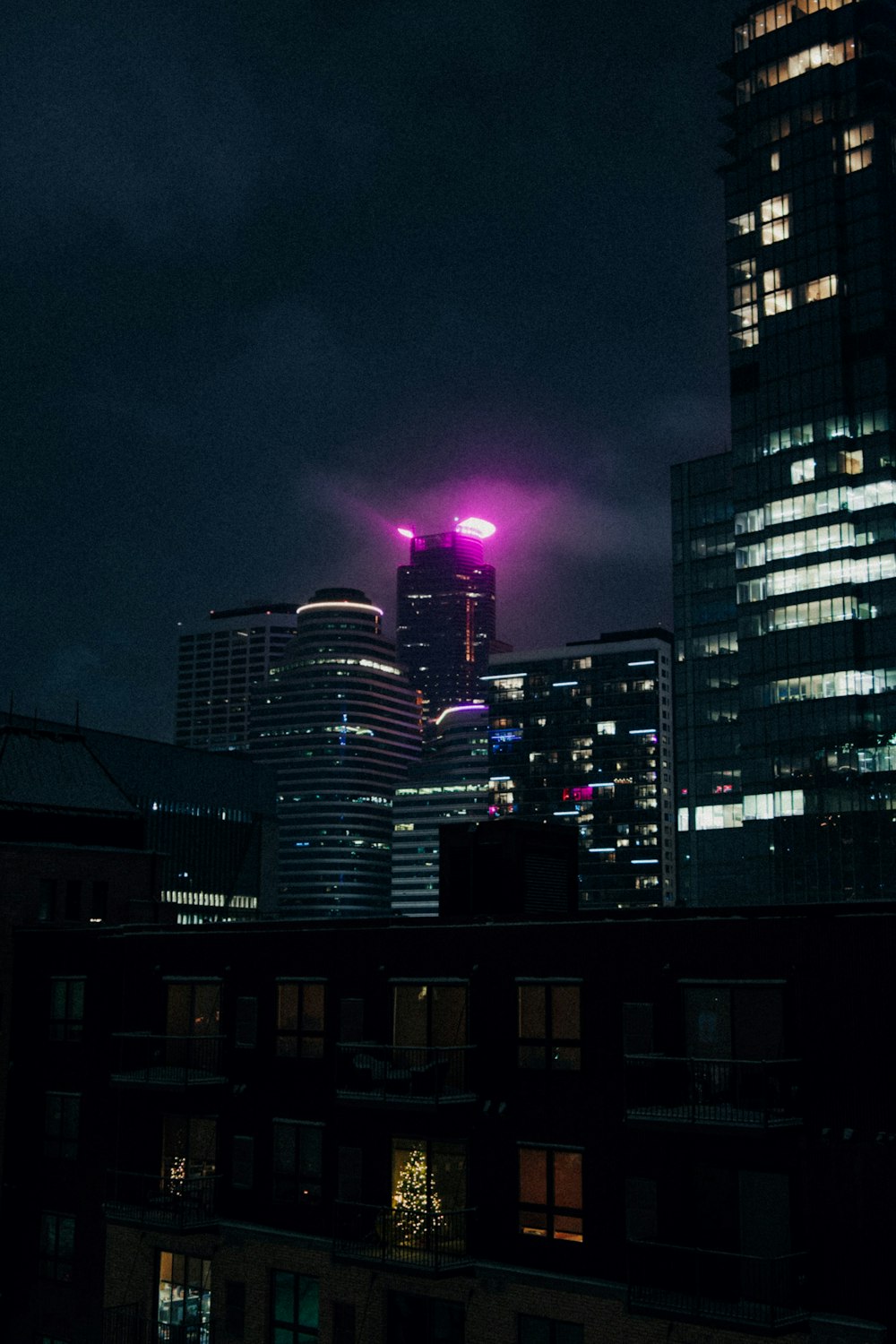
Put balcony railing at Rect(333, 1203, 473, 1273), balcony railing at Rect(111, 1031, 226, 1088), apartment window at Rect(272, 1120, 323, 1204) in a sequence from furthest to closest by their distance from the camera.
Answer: balcony railing at Rect(111, 1031, 226, 1088) < apartment window at Rect(272, 1120, 323, 1204) < balcony railing at Rect(333, 1203, 473, 1273)

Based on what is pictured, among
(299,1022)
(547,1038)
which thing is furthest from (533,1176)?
(299,1022)

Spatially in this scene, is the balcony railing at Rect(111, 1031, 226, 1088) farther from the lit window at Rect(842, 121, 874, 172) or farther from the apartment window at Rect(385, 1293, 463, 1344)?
the lit window at Rect(842, 121, 874, 172)

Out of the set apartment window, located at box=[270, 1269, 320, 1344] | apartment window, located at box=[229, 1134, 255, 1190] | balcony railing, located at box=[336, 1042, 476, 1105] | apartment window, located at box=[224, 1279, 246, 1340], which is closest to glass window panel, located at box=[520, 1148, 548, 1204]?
balcony railing, located at box=[336, 1042, 476, 1105]

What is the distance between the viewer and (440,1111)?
34.0 m

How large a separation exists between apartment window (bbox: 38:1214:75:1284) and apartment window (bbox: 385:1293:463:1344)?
43.1 ft

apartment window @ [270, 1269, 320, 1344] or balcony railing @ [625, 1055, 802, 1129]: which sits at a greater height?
balcony railing @ [625, 1055, 802, 1129]

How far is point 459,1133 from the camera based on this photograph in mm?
33562

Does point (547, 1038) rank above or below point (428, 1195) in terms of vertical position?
above

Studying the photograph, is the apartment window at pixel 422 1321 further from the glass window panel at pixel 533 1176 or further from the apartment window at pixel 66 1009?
the apartment window at pixel 66 1009

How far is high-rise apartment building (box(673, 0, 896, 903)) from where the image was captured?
16825cm

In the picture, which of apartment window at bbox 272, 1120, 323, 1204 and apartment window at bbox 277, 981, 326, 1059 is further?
apartment window at bbox 277, 981, 326, 1059

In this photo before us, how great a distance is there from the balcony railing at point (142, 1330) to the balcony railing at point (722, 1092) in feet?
52.2

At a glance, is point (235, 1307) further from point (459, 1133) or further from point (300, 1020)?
point (459, 1133)

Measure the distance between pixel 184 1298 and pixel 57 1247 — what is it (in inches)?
242
